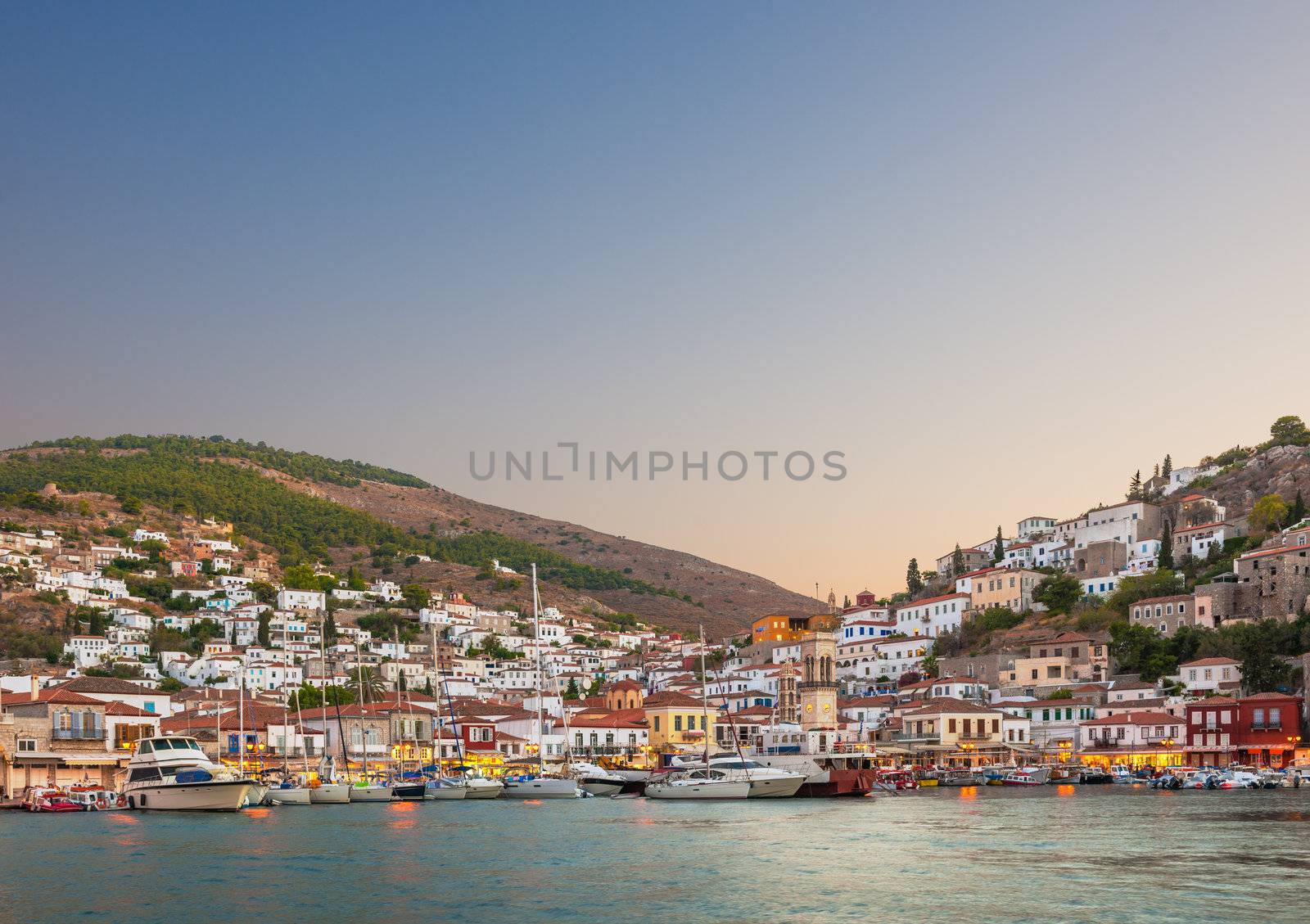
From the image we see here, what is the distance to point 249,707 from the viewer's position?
284 ft

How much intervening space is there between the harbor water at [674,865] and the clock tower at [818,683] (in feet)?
106

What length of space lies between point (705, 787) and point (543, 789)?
905 centimetres

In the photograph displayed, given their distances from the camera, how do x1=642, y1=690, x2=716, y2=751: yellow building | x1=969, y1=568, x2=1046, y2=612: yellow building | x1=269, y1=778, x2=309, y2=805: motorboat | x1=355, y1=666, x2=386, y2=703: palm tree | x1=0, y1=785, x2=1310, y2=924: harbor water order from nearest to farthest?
x1=0, y1=785, x2=1310, y2=924: harbor water < x1=269, y1=778, x2=309, y2=805: motorboat < x1=642, y1=690, x2=716, y2=751: yellow building < x1=355, y1=666, x2=386, y2=703: palm tree < x1=969, y1=568, x2=1046, y2=612: yellow building

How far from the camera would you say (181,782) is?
5466cm

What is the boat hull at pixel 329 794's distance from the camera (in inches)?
2537

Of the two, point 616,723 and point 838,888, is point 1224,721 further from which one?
point 838,888

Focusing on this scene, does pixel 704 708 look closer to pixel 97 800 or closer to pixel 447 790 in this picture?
pixel 447 790

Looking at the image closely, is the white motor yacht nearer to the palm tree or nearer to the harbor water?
the harbor water

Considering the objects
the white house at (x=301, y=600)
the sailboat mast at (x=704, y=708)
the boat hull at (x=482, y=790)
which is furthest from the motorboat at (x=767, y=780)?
the white house at (x=301, y=600)

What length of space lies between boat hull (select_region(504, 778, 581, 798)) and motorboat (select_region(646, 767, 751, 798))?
15.9 ft

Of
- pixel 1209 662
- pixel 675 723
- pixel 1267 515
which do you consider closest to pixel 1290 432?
pixel 1267 515

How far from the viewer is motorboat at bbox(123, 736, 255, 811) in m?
54.7

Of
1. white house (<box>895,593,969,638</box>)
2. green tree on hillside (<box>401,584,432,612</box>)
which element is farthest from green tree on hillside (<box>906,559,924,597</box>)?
green tree on hillside (<box>401,584,432,612</box>)

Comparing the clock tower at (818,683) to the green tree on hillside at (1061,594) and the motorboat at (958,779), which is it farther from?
the green tree on hillside at (1061,594)
